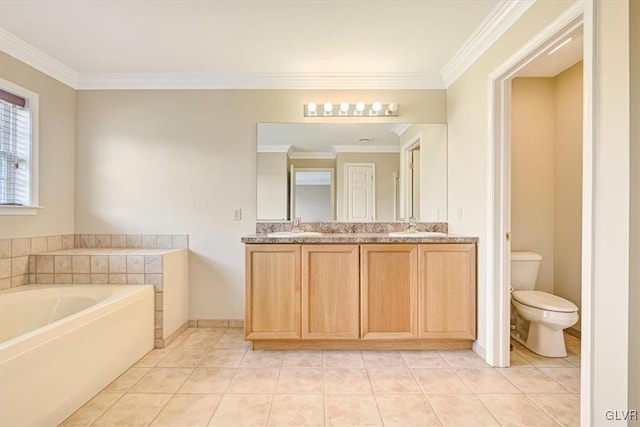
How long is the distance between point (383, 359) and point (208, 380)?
3.98ft

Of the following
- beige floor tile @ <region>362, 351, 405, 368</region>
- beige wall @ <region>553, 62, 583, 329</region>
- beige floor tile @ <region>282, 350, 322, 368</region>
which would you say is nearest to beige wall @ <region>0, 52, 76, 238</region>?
beige floor tile @ <region>282, 350, 322, 368</region>

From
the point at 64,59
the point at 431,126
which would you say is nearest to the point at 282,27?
the point at 431,126

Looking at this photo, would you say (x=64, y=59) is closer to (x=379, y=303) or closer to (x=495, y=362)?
(x=379, y=303)

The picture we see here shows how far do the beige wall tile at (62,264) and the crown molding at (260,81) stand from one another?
5.10 ft

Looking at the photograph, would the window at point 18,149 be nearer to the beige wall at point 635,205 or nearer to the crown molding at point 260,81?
the crown molding at point 260,81

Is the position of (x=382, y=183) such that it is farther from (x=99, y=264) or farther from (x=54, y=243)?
Answer: (x=54, y=243)

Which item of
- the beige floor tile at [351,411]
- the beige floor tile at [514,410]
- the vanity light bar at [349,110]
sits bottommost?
the beige floor tile at [351,411]

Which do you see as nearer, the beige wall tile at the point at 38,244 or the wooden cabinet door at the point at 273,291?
the wooden cabinet door at the point at 273,291

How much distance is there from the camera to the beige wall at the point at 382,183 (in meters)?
3.08

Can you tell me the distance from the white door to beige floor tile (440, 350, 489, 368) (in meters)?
1.27

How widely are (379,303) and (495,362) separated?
33.9 inches

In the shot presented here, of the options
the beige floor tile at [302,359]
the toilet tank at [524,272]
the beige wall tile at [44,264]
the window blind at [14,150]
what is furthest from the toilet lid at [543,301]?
the window blind at [14,150]

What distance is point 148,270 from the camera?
8.50ft

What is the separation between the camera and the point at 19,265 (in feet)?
8.27
